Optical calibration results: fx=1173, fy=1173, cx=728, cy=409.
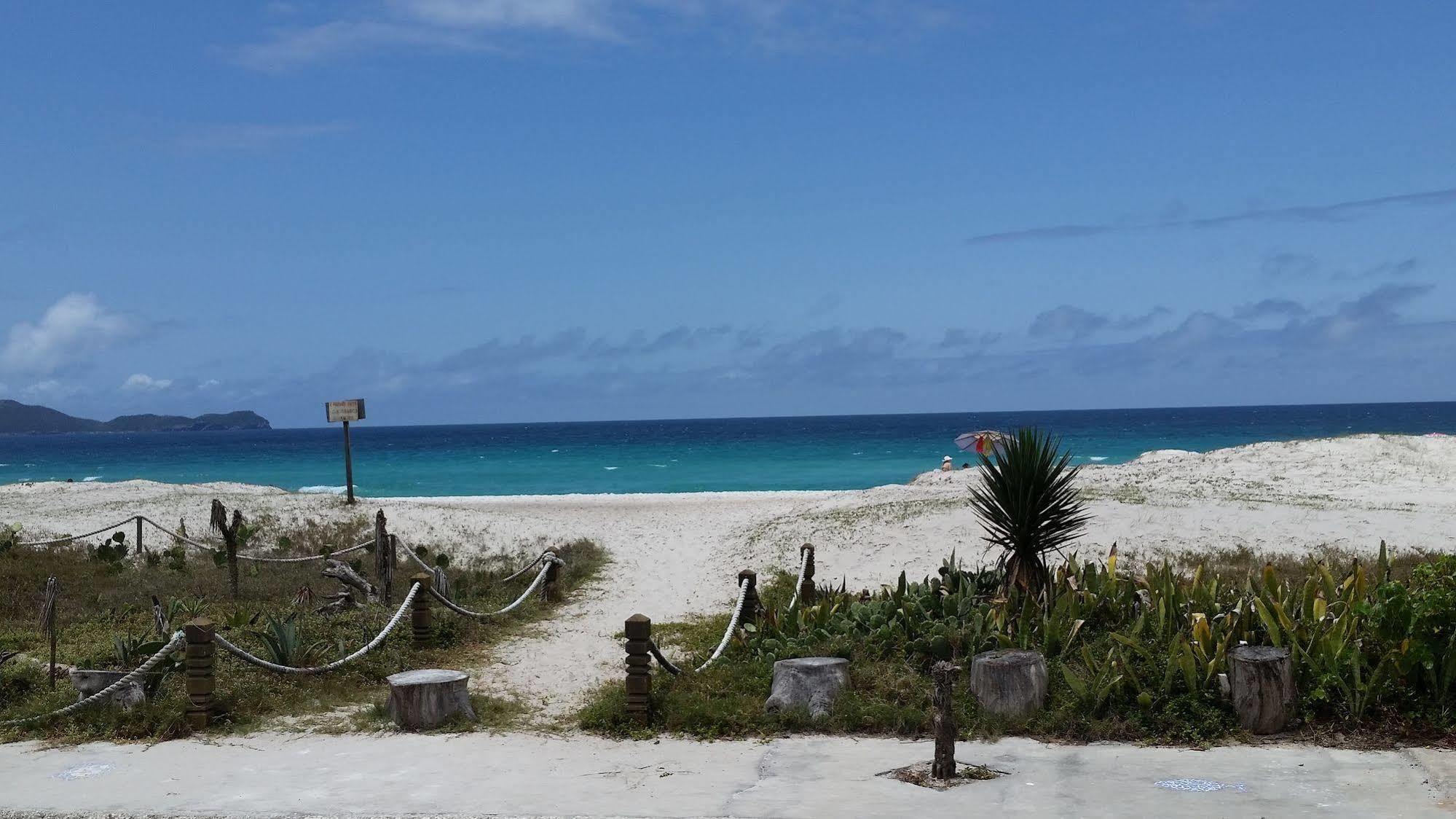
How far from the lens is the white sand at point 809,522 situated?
14.6m

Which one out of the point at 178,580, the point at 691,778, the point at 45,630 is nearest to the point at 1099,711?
the point at 691,778

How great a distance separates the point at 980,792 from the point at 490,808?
288 cm

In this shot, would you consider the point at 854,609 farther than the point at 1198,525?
No

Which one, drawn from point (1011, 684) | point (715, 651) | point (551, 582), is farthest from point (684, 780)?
point (551, 582)

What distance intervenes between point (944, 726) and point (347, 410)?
22.3 m

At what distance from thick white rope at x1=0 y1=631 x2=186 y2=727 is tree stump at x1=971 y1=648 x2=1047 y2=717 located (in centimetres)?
601

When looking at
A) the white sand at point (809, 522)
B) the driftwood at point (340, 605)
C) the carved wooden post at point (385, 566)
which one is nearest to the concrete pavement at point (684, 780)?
the white sand at point (809, 522)

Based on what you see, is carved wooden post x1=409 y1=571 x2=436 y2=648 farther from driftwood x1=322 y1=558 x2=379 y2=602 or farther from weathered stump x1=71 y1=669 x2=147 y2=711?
weathered stump x1=71 y1=669 x2=147 y2=711

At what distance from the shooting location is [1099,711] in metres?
8.38

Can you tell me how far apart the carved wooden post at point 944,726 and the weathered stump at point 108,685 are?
6109 mm

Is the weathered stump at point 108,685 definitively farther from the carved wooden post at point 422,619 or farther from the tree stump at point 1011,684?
the tree stump at point 1011,684

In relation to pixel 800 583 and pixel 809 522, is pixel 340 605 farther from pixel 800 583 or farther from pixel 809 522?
pixel 809 522

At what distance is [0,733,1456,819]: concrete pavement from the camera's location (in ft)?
22.0

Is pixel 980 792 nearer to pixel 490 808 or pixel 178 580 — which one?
pixel 490 808
